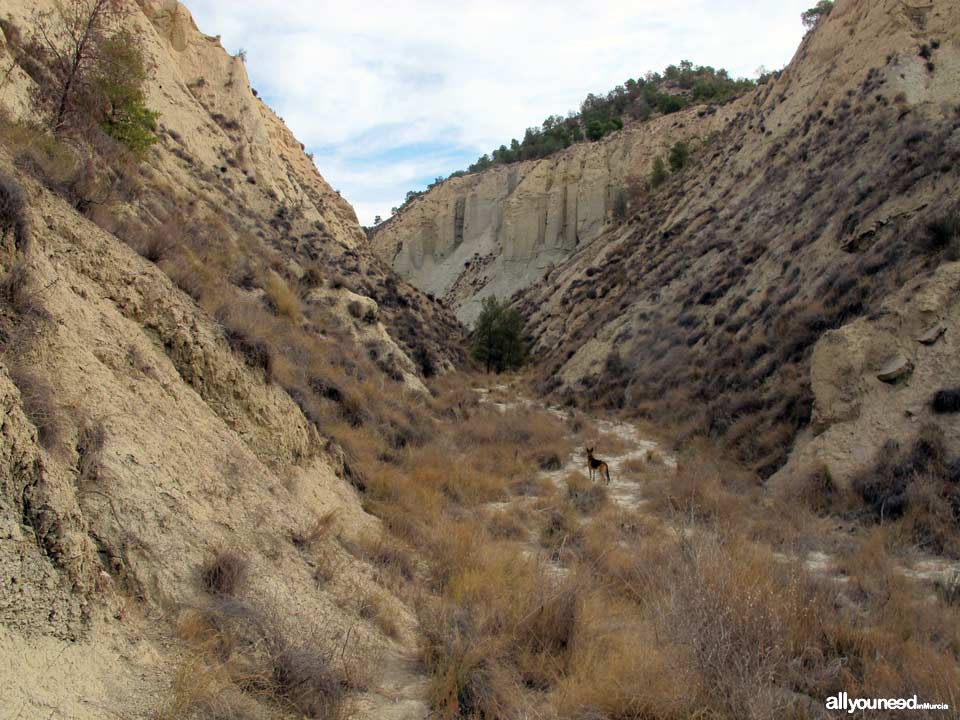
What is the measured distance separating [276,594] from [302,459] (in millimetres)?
2834

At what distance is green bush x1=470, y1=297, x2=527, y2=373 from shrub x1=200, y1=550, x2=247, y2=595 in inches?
1073

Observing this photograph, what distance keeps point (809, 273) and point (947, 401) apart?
756cm

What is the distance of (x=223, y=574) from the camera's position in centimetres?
424

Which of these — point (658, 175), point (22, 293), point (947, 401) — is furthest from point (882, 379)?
point (658, 175)

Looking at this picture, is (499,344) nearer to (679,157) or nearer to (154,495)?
(679,157)

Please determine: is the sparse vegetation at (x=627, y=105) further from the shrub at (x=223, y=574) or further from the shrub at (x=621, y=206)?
the shrub at (x=223, y=574)

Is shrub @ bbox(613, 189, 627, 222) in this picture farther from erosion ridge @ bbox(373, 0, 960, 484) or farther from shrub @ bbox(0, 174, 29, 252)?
shrub @ bbox(0, 174, 29, 252)

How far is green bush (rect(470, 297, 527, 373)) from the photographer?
31.6 metres

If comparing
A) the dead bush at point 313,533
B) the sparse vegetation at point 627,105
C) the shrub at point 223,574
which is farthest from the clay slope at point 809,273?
the sparse vegetation at point 627,105

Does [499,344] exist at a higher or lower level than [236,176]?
lower

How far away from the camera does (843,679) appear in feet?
13.0

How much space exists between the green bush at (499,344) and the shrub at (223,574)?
89.4 feet

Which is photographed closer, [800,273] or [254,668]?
[254,668]

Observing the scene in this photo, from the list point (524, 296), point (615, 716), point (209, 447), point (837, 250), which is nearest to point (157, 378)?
point (209, 447)
